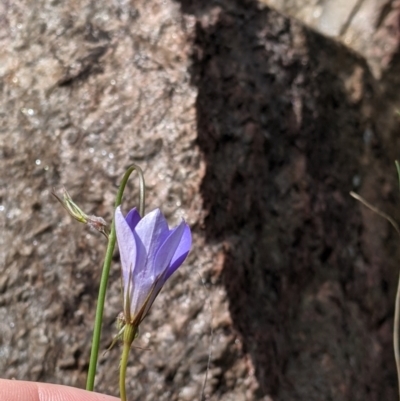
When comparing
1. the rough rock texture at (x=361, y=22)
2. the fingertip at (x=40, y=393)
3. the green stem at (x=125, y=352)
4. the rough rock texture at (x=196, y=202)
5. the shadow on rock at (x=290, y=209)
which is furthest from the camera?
the rough rock texture at (x=361, y=22)

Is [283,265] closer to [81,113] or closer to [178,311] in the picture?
[178,311]

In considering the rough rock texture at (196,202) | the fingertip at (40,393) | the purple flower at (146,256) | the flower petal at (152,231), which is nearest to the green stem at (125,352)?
the purple flower at (146,256)

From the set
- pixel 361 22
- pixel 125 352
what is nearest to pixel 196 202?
pixel 125 352

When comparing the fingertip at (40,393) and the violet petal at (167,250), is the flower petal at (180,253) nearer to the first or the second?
the violet petal at (167,250)

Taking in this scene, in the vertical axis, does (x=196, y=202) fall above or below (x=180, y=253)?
below

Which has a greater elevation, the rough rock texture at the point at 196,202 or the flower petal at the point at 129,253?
the flower petal at the point at 129,253

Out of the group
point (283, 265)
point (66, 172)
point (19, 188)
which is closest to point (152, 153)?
point (66, 172)

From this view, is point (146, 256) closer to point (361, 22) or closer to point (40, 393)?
point (40, 393)
